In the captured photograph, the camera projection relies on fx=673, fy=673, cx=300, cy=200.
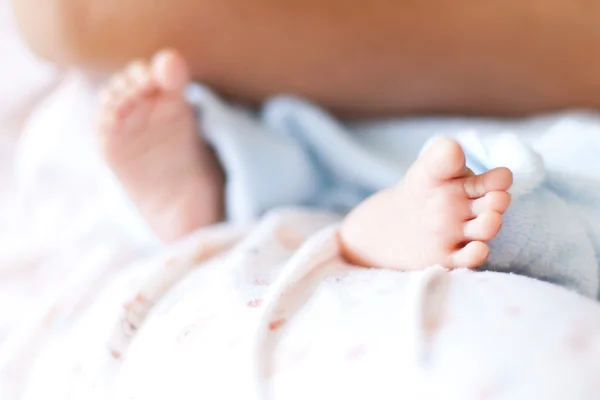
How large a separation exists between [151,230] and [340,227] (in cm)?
25

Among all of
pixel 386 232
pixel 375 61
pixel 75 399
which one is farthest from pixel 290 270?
pixel 375 61

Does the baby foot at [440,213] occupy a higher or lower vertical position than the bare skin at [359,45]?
lower

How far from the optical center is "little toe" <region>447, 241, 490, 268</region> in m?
0.44

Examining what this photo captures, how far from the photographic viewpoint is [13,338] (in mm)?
607

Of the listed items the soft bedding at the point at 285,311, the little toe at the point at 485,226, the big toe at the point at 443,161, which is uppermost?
the big toe at the point at 443,161

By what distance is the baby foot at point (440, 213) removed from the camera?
433 millimetres

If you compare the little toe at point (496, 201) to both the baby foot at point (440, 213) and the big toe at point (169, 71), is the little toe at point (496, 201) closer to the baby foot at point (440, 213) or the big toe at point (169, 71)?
the baby foot at point (440, 213)

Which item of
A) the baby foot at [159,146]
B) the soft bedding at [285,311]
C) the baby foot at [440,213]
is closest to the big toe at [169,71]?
the baby foot at [159,146]

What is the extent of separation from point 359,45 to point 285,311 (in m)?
0.38

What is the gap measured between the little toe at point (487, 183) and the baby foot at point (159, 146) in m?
0.33

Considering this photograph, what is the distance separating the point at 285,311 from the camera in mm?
457

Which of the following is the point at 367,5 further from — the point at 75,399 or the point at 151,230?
the point at 75,399

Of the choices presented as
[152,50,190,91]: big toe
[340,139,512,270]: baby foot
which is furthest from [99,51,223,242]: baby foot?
[340,139,512,270]: baby foot

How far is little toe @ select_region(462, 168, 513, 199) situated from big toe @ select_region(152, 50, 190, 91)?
326mm
